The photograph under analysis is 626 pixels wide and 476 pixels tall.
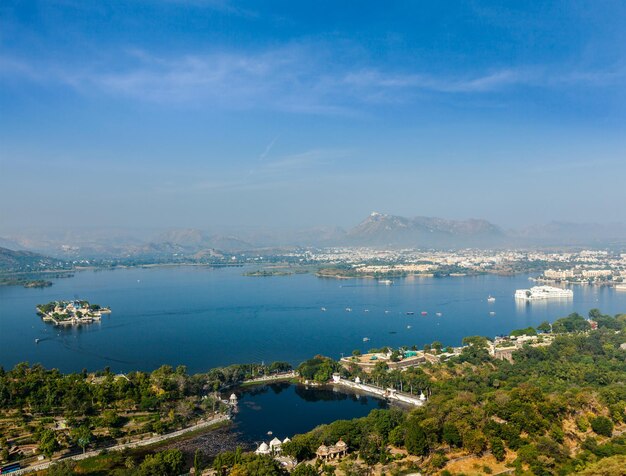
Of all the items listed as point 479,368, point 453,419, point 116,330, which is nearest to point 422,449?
point 453,419

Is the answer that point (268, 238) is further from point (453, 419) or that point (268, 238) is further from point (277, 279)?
point (453, 419)

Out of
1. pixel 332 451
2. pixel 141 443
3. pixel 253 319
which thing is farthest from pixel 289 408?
pixel 253 319

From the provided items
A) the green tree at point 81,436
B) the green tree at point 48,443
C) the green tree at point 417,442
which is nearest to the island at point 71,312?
the green tree at point 81,436

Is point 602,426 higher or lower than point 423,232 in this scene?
lower

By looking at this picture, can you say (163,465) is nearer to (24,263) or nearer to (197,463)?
(197,463)

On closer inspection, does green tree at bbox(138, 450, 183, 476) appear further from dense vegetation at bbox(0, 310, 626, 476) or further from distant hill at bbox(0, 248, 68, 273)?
distant hill at bbox(0, 248, 68, 273)

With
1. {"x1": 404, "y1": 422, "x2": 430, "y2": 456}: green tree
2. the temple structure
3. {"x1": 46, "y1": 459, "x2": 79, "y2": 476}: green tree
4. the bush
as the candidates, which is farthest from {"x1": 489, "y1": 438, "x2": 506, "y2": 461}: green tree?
{"x1": 46, "y1": 459, "x2": 79, "y2": 476}: green tree
